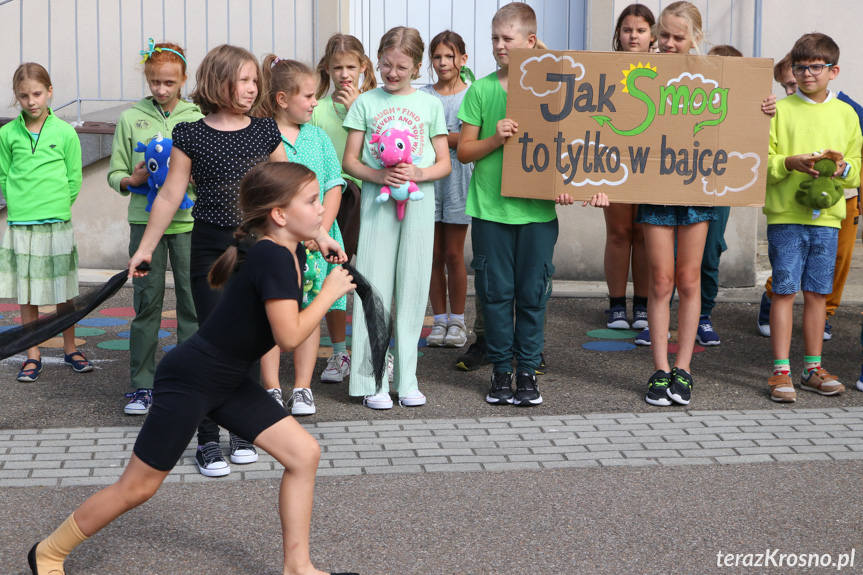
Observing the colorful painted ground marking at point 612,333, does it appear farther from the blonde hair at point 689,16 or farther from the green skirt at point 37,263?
the green skirt at point 37,263

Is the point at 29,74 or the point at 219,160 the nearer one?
the point at 219,160

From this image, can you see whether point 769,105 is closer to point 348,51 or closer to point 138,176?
point 348,51

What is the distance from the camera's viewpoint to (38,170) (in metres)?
5.91

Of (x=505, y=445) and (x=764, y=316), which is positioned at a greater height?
(x=764, y=316)

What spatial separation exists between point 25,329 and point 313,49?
630 centimetres

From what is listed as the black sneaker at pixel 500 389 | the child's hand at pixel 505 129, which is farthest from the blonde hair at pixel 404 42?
A: the black sneaker at pixel 500 389

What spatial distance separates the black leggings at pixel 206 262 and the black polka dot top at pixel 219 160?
0.14 feet

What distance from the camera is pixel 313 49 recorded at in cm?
998

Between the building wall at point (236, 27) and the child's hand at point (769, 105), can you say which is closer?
the child's hand at point (769, 105)

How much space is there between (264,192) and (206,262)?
4.57ft

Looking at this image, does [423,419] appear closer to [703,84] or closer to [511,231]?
[511,231]

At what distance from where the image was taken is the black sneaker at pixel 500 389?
17.8ft

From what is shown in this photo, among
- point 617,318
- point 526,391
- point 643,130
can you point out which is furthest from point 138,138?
point 617,318

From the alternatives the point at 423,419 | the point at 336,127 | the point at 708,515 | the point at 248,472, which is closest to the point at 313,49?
the point at 336,127
